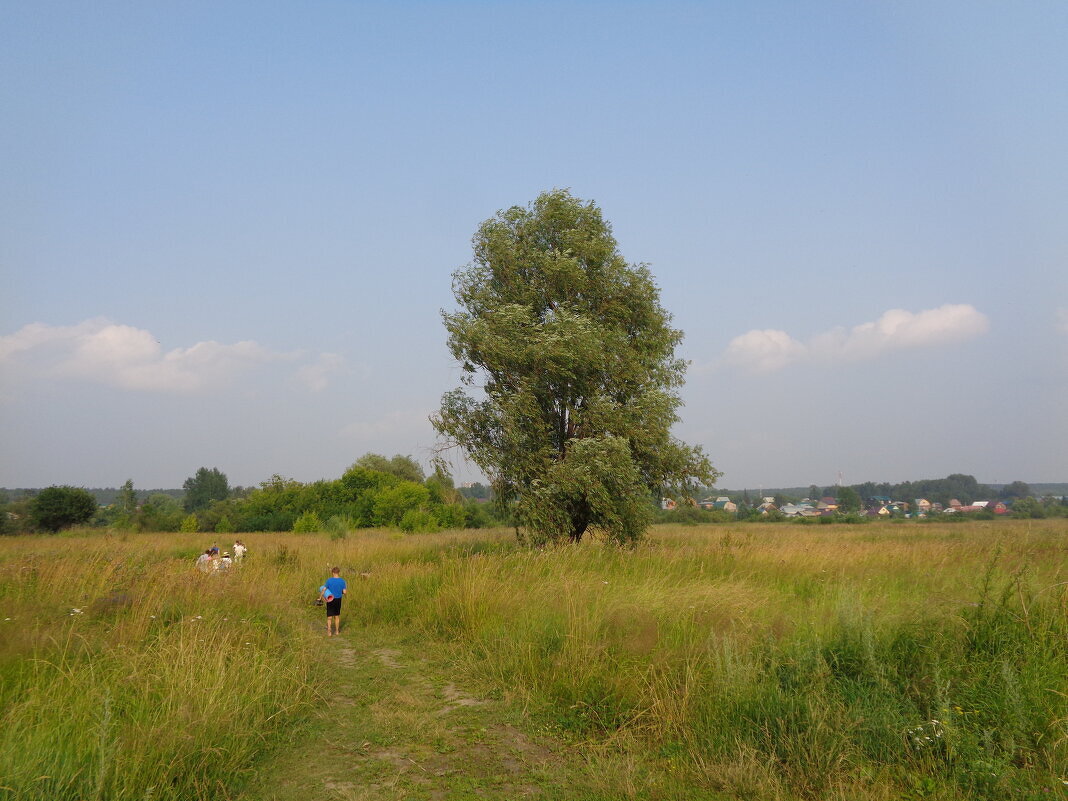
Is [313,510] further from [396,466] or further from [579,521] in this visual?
[579,521]

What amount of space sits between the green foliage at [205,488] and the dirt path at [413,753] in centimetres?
14190

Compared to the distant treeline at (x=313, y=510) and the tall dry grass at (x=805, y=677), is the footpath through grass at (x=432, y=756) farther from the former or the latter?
the distant treeline at (x=313, y=510)

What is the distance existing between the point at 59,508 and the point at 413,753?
5765 centimetres

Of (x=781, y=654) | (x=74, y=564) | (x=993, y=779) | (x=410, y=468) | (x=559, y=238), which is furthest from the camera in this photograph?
(x=410, y=468)

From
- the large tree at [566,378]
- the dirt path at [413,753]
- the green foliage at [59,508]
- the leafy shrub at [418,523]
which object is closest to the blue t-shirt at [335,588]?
the dirt path at [413,753]

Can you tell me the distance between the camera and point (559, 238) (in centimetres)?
1770

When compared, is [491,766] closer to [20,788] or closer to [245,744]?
[245,744]

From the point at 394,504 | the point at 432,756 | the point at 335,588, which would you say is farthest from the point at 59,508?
the point at 432,756

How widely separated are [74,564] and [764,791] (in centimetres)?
898

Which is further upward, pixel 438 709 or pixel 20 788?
pixel 20 788

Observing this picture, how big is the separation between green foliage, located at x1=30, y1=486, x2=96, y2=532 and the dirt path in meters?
55.4

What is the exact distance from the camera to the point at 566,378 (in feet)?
53.9

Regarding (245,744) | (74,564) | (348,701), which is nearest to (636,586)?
(348,701)

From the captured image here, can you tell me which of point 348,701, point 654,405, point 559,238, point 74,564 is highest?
point 559,238
